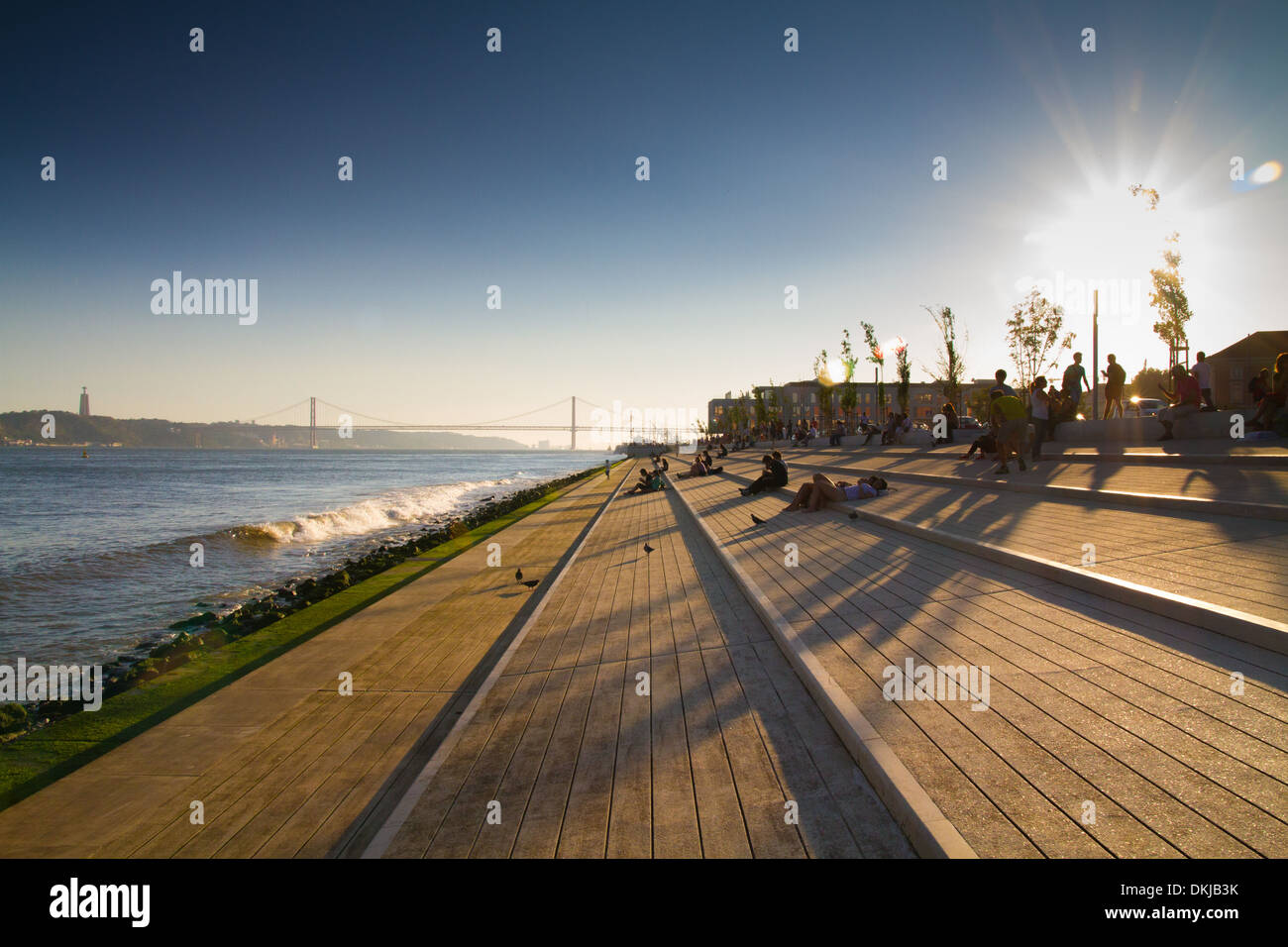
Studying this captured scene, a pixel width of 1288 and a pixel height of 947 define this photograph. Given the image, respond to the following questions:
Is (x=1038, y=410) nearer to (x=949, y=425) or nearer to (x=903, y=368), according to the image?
(x=949, y=425)

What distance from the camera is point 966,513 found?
10.4m

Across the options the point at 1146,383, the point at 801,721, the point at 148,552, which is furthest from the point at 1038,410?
the point at 1146,383

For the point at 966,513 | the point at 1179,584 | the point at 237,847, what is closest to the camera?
the point at 237,847

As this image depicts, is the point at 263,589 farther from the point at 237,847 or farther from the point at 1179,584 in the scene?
the point at 1179,584

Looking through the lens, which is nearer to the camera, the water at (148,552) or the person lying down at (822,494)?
the water at (148,552)

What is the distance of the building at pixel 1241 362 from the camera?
50.1 metres

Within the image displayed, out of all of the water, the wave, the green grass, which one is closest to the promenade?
the green grass

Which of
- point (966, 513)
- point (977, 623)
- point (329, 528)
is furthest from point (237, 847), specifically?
point (329, 528)

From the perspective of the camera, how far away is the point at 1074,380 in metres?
17.5

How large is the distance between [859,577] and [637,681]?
10.9 ft

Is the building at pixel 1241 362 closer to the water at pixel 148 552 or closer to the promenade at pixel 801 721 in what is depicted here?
the promenade at pixel 801 721

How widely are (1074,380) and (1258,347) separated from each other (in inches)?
1963

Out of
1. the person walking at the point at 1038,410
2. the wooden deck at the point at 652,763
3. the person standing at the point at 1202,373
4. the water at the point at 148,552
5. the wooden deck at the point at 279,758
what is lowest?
the water at the point at 148,552

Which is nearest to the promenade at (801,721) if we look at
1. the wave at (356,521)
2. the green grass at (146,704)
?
the green grass at (146,704)
